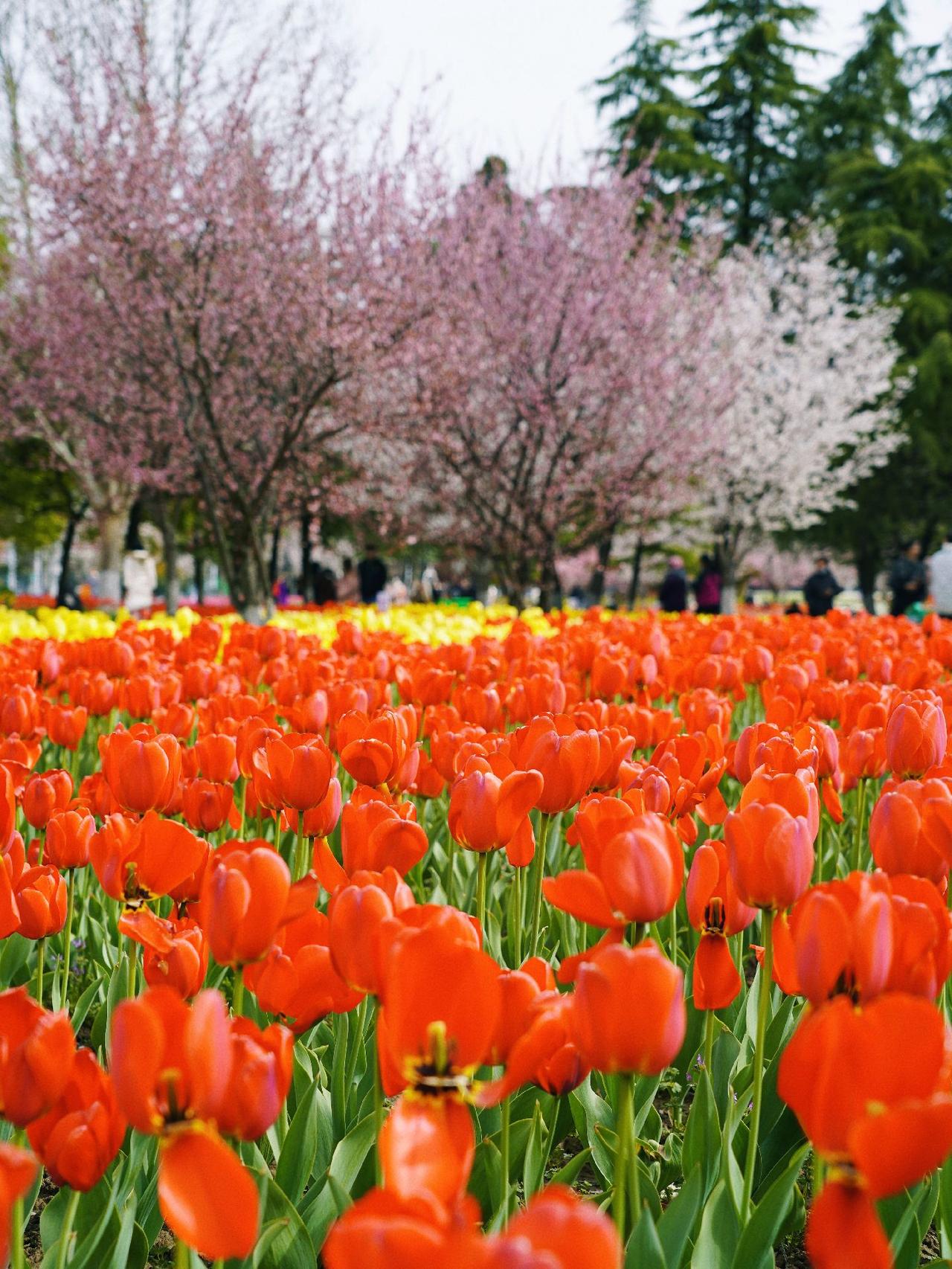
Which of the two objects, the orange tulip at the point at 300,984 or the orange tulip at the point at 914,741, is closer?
the orange tulip at the point at 300,984

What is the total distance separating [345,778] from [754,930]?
1.37 meters

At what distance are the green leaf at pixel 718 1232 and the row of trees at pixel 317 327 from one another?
10265mm

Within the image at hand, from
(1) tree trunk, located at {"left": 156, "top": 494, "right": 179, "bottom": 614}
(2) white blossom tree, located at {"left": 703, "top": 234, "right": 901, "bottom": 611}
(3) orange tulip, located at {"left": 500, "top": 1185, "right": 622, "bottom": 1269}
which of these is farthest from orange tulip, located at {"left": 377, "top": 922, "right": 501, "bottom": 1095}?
(2) white blossom tree, located at {"left": 703, "top": 234, "right": 901, "bottom": 611}

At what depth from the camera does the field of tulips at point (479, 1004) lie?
0.72m

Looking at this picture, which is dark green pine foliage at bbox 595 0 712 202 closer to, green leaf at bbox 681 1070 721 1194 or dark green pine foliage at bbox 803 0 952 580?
dark green pine foliage at bbox 803 0 952 580

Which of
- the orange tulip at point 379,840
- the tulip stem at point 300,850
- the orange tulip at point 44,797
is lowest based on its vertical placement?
the tulip stem at point 300,850

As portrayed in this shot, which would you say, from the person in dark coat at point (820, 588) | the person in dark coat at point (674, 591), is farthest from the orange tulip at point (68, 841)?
the person in dark coat at point (674, 591)

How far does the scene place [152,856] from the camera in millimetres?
1429

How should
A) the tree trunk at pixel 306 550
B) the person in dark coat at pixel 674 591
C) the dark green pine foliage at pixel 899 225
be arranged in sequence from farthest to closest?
the dark green pine foliage at pixel 899 225 → the tree trunk at pixel 306 550 → the person in dark coat at pixel 674 591

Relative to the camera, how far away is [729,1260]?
121cm

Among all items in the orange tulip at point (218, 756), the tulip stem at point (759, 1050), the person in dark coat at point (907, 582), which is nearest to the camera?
the tulip stem at point (759, 1050)

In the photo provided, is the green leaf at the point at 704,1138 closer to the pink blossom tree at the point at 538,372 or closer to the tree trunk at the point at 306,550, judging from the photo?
the pink blossom tree at the point at 538,372

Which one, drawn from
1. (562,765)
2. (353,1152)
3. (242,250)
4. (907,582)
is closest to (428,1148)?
(353,1152)

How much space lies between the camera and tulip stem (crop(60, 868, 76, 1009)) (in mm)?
1889
